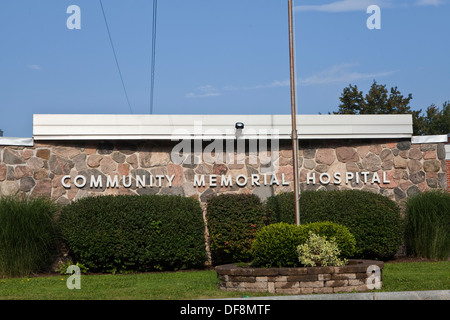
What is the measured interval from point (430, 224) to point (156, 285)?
734 cm

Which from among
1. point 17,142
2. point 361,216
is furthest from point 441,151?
point 17,142

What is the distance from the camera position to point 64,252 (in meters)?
15.1

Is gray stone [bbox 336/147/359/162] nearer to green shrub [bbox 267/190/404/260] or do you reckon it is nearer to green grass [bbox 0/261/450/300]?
green shrub [bbox 267/190/404/260]

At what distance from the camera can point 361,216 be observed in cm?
1489

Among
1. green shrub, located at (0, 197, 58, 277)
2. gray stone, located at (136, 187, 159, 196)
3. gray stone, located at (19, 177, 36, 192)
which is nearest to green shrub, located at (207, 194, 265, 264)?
gray stone, located at (136, 187, 159, 196)

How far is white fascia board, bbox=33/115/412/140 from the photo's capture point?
1541cm

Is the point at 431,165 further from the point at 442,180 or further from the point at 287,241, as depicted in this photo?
the point at 287,241

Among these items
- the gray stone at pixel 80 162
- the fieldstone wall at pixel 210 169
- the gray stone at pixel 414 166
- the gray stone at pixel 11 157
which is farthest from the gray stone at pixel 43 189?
the gray stone at pixel 414 166

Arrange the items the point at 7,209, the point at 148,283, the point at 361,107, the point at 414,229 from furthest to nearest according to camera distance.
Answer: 1. the point at 361,107
2. the point at 414,229
3. the point at 7,209
4. the point at 148,283

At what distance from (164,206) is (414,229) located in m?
6.22

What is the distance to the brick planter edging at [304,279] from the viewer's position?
9875 millimetres

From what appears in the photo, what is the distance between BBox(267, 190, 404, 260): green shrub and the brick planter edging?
473cm
